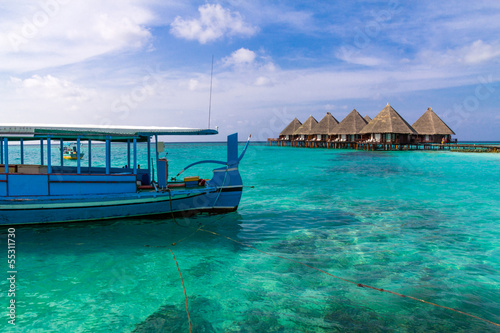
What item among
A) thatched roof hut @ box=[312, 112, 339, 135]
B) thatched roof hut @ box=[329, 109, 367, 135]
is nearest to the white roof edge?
thatched roof hut @ box=[329, 109, 367, 135]

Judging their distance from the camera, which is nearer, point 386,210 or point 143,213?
point 143,213

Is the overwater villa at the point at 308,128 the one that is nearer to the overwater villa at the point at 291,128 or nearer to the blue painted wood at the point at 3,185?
the overwater villa at the point at 291,128

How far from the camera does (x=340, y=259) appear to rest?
763cm

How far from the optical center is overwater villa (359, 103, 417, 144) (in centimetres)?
5238

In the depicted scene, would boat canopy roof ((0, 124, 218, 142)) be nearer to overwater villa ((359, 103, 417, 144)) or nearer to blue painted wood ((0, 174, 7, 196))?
blue painted wood ((0, 174, 7, 196))

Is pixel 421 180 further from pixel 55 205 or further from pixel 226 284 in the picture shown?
pixel 55 205

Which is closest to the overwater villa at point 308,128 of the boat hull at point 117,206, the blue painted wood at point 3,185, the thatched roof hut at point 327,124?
the thatched roof hut at point 327,124

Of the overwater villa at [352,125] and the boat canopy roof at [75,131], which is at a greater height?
the overwater villa at [352,125]

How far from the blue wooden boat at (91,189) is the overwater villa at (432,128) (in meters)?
56.3

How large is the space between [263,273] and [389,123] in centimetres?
5164

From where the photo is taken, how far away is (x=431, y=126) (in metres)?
57.2

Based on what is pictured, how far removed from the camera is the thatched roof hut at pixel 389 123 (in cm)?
5223

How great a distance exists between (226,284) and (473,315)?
430 cm

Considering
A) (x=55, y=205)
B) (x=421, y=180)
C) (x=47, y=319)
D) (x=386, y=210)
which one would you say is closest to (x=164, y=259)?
(x=47, y=319)
